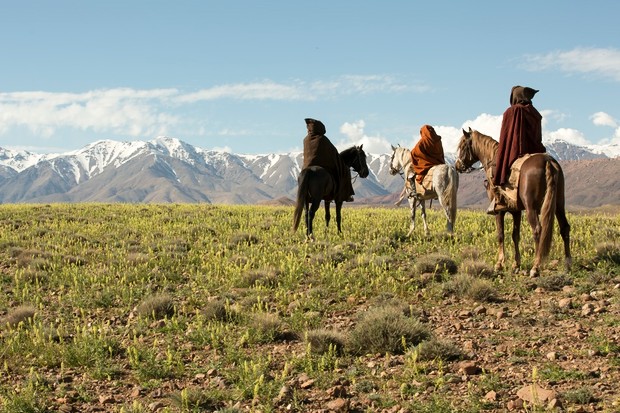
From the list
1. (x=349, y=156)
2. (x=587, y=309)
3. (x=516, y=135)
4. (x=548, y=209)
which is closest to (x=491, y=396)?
(x=587, y=309)

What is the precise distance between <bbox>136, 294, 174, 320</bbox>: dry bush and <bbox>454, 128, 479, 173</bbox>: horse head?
25.0 feet

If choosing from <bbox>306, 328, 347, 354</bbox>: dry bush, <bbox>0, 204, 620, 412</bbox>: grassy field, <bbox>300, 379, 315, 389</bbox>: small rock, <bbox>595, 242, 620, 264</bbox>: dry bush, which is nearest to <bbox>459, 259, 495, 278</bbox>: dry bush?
<bbox>0, 204, 620, 412</bbox>: grassy field

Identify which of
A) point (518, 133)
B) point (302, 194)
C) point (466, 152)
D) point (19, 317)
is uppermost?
point (518, 133)

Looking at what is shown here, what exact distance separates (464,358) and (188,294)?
576 centimetres

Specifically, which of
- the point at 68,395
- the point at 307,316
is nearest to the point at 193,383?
the point at 68,395

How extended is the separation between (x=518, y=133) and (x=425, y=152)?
569 centimetres

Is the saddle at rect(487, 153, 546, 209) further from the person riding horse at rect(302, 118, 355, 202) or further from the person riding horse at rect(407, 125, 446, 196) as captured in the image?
the person riding horse at rect(302, 118, 355, 202)

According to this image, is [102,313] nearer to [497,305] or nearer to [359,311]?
[359,311]

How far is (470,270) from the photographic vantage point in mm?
10570

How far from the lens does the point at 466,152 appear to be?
12773mm

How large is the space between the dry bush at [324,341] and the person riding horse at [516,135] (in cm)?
550

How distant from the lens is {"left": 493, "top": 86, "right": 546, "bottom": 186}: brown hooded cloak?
1066 cm

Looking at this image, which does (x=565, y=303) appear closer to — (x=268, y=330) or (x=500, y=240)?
(x=500, y=240)

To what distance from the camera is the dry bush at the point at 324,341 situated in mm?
7156
